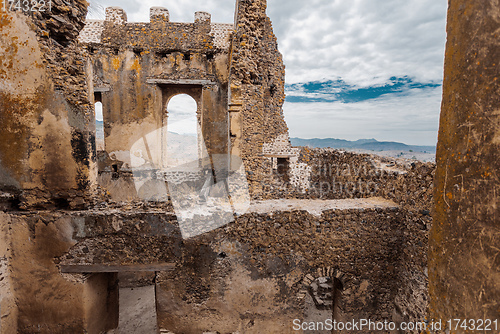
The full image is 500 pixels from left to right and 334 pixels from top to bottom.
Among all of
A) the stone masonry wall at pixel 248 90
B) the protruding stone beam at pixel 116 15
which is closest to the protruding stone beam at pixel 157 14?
the protruding stone beam at pixel 116 15

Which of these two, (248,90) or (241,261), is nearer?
(241,261)

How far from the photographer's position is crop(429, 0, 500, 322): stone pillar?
929mm

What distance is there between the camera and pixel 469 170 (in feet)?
3.35

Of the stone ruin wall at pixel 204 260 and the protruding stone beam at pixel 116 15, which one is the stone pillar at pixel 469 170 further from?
the protruding stone beam at pixel 116 15

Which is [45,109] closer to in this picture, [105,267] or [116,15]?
[105,267]

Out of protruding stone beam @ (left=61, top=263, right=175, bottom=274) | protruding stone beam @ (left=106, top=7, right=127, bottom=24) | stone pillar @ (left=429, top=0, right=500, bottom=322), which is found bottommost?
protruding stone beam @ (left=61, top=263, right=175, bottom=274)

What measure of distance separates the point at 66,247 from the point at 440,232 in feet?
15.9

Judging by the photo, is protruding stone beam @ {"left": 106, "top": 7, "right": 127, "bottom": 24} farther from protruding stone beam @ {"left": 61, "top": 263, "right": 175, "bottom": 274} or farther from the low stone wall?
protruding stone beam @ {"left": 61, "top": 263, "right": 175, "bottom": 274}

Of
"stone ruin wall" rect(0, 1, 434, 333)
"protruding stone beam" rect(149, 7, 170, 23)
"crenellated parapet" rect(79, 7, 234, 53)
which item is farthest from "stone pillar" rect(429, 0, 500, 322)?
"protruding stone beam" rect(149, 7, 170, 23)

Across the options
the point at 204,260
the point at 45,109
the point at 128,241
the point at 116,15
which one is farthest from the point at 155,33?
the point at 204,260

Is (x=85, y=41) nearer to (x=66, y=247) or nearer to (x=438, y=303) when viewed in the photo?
(x=66, y=247)

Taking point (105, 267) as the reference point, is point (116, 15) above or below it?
above

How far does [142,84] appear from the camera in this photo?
9.24 meters

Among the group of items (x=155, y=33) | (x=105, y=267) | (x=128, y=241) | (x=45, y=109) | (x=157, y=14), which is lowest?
(x=105, y=267)
